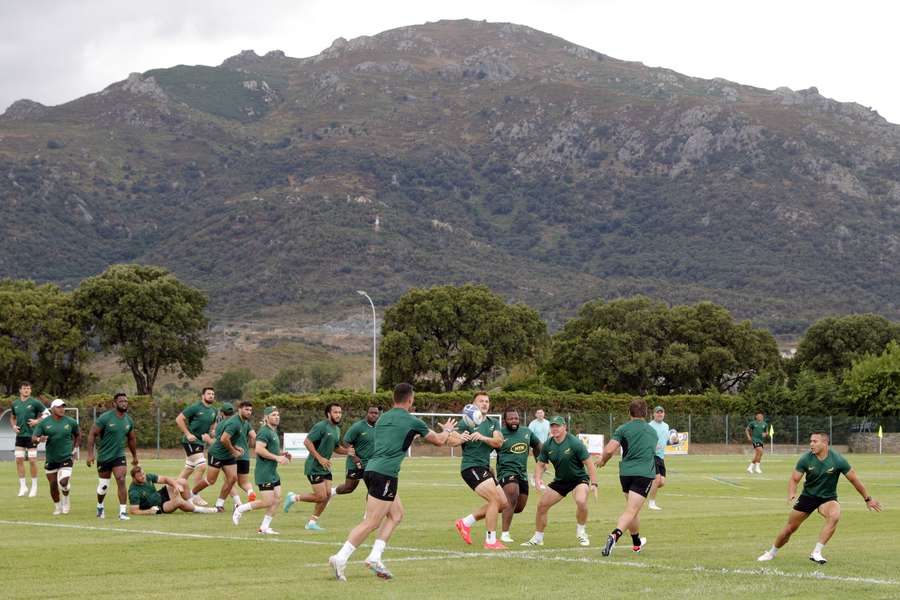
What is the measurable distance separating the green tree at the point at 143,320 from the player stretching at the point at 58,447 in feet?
262

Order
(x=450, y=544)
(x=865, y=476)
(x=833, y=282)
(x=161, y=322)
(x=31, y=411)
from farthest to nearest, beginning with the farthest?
1. (x=833, y=282)
2. (x=161, y=322)
3. (x=865, y=476)
4. (x=31, y=411)
5. (x=450, y=544)

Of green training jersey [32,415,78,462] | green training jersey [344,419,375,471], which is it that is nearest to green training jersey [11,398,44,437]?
green training jersey [32,415,78,462]

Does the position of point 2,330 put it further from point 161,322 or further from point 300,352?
point 300,352

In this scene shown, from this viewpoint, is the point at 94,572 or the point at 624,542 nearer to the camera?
the point at 94,572

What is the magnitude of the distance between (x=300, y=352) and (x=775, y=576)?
13284 cm

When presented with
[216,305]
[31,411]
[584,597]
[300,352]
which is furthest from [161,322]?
[584,597]

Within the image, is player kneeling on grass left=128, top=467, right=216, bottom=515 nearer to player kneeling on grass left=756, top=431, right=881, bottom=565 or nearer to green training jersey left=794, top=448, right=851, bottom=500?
player kneeling on grass left=756, top=431, right=881, bottom=565

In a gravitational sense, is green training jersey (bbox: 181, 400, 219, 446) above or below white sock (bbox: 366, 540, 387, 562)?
above

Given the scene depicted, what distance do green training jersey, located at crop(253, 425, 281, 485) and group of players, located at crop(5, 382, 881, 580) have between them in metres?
0.02

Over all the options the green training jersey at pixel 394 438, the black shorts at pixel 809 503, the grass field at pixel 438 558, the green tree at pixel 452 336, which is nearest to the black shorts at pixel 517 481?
the grass field at pixel 438 558

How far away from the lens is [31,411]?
97.2 feet

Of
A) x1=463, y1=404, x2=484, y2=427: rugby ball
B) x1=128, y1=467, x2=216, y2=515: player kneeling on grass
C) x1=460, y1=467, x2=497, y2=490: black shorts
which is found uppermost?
x1=463, y1=404, x2=484, y2=427: rugby ball

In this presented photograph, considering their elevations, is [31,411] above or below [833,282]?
below

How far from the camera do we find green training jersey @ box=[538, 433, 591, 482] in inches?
798
